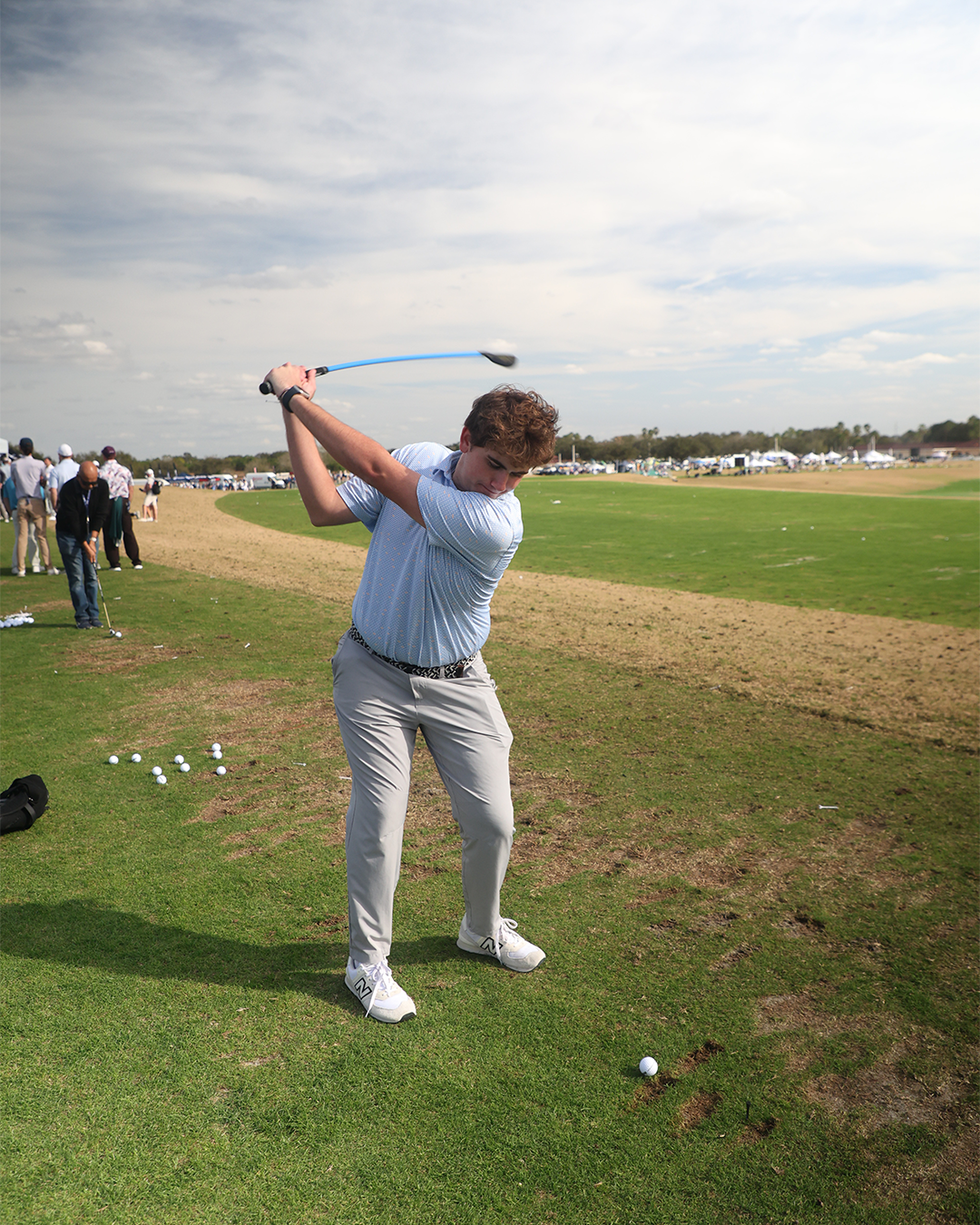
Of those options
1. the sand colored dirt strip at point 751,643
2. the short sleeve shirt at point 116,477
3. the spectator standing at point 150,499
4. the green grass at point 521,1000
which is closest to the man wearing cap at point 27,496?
the short sleeve shirt at point 116,477

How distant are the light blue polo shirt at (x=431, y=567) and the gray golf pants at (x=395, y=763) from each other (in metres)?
0.13

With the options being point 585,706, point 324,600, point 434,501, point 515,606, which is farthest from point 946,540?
point 434,501

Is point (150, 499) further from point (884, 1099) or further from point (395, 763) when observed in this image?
point (884, 1099)

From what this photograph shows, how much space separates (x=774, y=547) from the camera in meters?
23.4

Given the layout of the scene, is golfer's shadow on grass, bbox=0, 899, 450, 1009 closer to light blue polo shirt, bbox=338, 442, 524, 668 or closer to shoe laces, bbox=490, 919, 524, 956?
shoe laces, bbox=490, 919, 524, 956

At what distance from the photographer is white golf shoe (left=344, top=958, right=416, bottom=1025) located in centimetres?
351

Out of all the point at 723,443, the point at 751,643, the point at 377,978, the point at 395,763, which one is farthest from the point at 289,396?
the point at 723,443

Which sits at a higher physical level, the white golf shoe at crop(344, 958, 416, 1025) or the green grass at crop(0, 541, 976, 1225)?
the white golf shoe at crop(344, 958, 416, 1025)

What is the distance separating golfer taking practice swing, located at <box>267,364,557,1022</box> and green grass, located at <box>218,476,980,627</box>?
450 inches

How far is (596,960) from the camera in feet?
13.1

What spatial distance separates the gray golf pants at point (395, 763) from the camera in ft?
11.4

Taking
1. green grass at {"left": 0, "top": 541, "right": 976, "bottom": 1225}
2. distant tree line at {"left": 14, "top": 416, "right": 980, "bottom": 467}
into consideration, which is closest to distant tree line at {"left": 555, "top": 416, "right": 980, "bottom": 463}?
distant tree line at {"left": 14, "top": 416, "right": 980, "bottom": 467}

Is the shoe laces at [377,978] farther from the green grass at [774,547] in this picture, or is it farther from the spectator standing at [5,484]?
the spectator standing at [5,484]

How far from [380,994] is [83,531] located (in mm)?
9841
